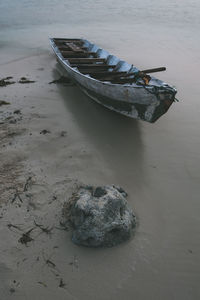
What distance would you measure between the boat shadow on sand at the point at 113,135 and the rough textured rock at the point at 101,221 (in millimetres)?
1235

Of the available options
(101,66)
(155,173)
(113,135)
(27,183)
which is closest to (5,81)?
(101,66)

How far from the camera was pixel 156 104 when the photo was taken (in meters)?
5.19

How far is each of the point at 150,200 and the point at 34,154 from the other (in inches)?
105

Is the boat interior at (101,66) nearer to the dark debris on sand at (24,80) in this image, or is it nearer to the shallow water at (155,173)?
the shallow water at (155,173)

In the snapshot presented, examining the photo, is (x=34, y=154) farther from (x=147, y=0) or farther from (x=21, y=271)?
(x=147, y=0)

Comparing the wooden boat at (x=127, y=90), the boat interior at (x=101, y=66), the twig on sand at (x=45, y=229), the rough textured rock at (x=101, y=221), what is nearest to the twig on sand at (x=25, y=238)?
the twig on sand at (x=45, y=229)

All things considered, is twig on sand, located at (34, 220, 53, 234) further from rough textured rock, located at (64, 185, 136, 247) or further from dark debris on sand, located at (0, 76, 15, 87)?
dark debris on sand, located at (0, 76, 15, 87)

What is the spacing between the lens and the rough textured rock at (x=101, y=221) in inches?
131

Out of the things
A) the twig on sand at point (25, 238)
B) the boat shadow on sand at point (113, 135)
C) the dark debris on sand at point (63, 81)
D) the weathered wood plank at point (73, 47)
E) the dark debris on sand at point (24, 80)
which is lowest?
the dark debris on sand at point (24, 80)

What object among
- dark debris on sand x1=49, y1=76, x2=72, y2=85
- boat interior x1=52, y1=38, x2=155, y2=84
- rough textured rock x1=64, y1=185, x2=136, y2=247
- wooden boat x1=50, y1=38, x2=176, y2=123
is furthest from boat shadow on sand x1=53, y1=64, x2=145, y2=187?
dark debris on sand x1=49, y1=76, x2=72, y2=85

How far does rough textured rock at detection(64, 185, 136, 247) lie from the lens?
3.34m

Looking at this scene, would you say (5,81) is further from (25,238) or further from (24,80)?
(25,238)

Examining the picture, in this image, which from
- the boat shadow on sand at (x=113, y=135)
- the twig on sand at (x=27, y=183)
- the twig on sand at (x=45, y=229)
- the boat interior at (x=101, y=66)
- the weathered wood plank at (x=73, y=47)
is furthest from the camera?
the weathered wood plank at (x=73, y=47)

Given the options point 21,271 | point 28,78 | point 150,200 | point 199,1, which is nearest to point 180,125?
point 150,200
